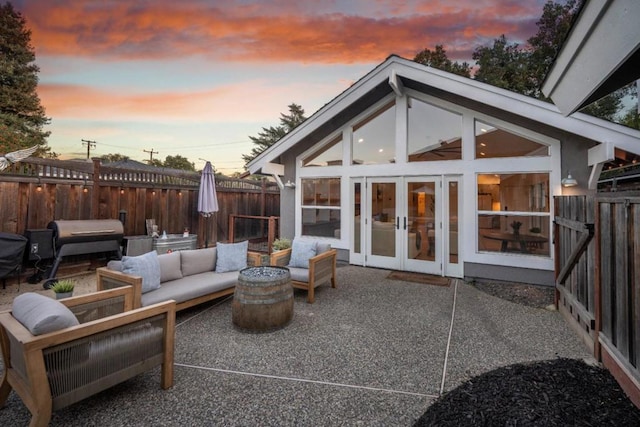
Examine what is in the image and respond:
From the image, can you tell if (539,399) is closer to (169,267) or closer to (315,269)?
(315,269)

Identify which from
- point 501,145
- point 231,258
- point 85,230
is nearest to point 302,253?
point 231,258

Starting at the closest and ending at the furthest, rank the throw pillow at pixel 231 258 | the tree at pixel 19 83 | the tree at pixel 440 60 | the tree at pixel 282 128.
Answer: the throw pillow at pixel 231 258 → the tree at pixel 19 83 → the tree at pixel 440 60 → the tree at pixel 282 128

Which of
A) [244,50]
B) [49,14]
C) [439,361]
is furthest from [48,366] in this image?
[49,14]

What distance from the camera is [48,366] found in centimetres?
183

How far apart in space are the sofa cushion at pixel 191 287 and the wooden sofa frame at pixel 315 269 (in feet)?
2.92

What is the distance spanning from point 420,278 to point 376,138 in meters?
3.35

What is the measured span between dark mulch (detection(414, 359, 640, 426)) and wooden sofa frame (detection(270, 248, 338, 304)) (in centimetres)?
255

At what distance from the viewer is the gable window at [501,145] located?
5426mm

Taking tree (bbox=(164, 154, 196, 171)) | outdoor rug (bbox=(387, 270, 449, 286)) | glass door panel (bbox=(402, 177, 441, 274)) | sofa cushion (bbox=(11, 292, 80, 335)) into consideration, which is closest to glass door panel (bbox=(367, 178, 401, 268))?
glass door panel (bbox=(402, 177, 441, 274))

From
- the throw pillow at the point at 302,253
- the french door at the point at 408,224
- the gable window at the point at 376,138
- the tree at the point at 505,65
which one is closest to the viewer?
the throw pillow at the point at 302,253

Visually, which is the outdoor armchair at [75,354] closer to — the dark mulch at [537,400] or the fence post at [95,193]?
the dark mulch at [537,400]

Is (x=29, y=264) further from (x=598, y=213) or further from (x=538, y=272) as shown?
(x=538, y=272)

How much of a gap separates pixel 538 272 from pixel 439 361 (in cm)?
382

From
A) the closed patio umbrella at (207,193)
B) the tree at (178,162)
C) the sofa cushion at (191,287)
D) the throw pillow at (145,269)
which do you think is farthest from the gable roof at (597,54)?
the tree at (178,162)
